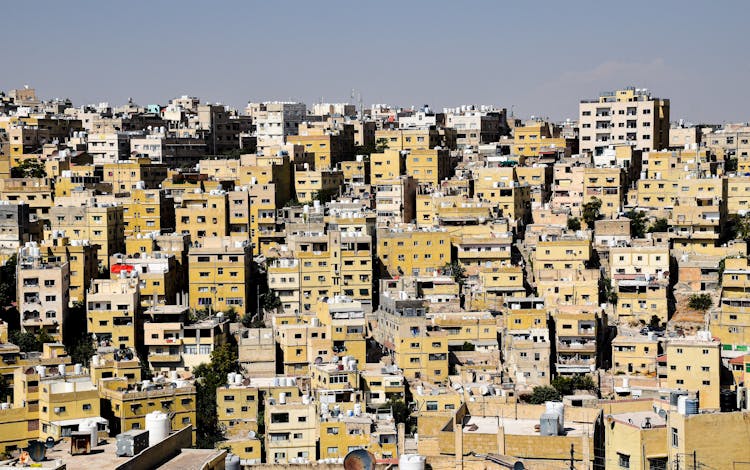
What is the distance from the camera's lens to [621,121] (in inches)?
1658

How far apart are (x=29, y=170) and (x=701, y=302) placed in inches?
779

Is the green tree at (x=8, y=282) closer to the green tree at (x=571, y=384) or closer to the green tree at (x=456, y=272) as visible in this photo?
the green tree at (x=456, y=272)

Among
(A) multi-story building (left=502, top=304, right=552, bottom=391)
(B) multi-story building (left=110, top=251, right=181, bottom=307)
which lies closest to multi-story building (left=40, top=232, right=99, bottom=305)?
(B) multi-story building (left=110, top=251, right=181, bottom=307)

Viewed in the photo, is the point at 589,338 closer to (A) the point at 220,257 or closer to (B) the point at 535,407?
(A) the point at 220,257

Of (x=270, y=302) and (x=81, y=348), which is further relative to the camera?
(x=270, y=302)

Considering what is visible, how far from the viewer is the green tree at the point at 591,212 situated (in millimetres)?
33781

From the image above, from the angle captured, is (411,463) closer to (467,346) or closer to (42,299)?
(467,346)

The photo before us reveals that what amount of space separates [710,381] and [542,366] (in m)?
3.31

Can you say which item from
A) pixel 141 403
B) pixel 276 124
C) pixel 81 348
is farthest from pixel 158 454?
pixel 276 124

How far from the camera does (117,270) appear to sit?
93.7ft

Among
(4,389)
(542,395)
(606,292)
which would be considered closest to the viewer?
(4,389)

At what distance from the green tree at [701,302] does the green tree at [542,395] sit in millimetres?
4971

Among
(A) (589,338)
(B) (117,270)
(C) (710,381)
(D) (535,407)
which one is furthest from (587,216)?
(D) (535,407)

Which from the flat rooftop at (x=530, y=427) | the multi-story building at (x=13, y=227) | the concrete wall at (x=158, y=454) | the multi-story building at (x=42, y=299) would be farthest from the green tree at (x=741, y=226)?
the concrete wall at (x=158, y=454)
